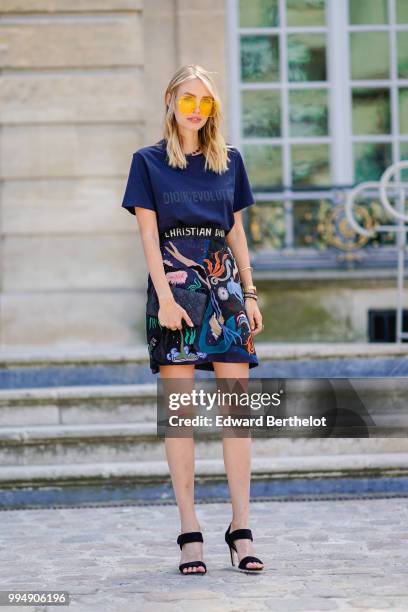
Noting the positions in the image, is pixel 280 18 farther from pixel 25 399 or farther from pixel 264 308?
pixel 25 399

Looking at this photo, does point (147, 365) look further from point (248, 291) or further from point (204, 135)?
point (204, 135)

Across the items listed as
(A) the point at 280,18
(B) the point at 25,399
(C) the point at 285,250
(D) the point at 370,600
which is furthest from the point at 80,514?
(A) the point at 280,18

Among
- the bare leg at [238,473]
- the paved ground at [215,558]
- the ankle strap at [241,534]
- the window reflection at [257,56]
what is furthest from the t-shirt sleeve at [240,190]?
the window reflection at [257,56]

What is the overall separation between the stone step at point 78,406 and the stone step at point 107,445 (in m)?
0.24

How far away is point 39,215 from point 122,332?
0.99m

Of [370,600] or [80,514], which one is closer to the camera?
[370,600]

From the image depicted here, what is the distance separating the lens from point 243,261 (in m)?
4.15

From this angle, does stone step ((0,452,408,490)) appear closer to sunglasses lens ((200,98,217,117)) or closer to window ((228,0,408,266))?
sunglasses lens ((200,98,217,117))

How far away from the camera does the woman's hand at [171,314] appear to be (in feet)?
12.7

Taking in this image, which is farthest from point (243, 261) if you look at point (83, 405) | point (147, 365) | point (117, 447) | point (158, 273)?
point (147, 365)

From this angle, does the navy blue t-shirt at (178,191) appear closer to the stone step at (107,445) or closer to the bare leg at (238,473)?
the bare leg at (238,473)

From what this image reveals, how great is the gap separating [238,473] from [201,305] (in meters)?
0.57

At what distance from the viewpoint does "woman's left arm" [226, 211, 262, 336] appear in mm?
4102

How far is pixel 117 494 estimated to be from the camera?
5.59 metres
